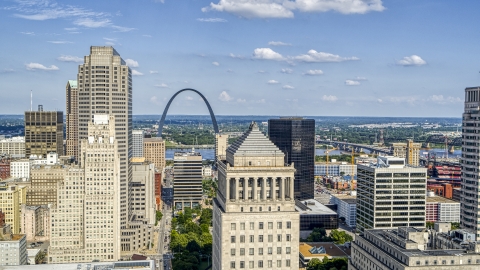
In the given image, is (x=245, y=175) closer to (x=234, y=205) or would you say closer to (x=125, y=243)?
(x=234, y=205)

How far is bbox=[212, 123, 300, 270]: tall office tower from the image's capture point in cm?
7262

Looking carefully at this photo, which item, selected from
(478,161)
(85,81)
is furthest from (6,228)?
(478,161)

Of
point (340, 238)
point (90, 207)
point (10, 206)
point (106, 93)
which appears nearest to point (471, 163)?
point (340, 238)

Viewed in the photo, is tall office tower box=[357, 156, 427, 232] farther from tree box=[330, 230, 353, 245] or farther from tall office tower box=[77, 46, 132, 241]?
tall office tower box=[77, 46, 132, 241]

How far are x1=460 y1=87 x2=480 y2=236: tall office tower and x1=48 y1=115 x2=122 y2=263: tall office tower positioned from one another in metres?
89.9

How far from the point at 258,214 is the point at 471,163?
75907 mm

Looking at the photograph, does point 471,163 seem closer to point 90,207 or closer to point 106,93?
point 90,207

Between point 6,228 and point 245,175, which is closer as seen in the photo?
point 245,175

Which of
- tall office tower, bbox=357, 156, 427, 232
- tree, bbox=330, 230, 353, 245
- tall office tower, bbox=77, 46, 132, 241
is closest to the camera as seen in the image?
tall office tower, bbox=357, 156, 427, 232

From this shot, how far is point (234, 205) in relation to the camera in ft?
241

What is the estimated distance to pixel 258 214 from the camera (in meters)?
72.9

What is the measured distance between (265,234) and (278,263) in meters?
4.14

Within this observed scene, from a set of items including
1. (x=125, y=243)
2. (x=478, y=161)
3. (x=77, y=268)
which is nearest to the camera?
(x=77, y=268)

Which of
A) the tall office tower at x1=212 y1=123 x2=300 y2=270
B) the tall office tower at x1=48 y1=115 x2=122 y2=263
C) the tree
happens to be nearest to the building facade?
the tall office tower at x1=48 y1=115 x2=122 y2=263
